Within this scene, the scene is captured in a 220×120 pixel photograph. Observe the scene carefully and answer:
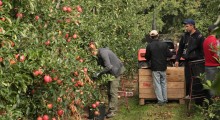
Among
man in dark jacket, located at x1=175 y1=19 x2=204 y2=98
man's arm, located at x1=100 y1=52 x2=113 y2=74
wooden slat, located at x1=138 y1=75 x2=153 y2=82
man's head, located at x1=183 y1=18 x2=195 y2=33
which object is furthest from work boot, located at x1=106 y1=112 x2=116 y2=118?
man's head, located at x1=183 y1=18 x2=195 y2=33

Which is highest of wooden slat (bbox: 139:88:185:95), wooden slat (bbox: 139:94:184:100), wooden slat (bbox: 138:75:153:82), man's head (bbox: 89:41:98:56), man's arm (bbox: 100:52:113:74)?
man's head (bbox: 89:41:98:56)

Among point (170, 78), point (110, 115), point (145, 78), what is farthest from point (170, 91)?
point (110, 115)

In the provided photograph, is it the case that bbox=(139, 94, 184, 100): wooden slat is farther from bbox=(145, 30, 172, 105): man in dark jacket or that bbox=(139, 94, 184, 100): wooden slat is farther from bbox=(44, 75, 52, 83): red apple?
bbox=(44, 75, 52, 83): red apple

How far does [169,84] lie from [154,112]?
2.37ft

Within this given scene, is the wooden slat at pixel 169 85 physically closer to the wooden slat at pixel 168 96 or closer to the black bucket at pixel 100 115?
the wooden slat at pixel 168 96

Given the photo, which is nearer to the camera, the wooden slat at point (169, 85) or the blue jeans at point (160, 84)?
the blue jeans at point (160, 84)

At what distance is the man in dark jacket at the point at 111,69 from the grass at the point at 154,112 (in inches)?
9.5

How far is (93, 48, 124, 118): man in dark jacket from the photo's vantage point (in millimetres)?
7500

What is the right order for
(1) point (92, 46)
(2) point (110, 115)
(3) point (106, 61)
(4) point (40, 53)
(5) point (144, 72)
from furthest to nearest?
(5) point (144, 72) → (2) point (110, 115) → (3) point (106, 61) → (1) point (92, 46) → (4) point (40, 53)

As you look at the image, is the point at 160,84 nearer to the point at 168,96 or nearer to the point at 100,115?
the point at 168,96

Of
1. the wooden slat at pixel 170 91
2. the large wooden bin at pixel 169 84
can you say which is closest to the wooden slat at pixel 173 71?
the large wooden bin at pixel 169 84

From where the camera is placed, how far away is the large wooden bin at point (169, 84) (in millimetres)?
8547

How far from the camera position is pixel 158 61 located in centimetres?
826

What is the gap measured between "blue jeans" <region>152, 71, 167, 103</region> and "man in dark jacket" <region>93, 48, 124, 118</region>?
0.73 m
